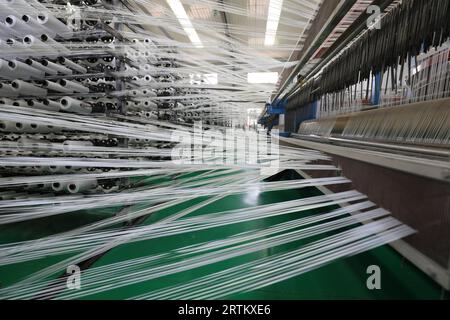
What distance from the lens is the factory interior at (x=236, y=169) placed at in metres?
0.68

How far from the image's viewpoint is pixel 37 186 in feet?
6.09

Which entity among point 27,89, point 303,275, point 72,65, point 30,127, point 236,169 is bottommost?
point 303,275

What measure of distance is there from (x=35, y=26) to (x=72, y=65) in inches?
14.8

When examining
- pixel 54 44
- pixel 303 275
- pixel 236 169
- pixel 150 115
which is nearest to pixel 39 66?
pixel 54 44

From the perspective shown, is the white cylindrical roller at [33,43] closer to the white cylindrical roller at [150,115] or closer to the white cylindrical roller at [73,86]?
the white cylindrical roller at [73,86]

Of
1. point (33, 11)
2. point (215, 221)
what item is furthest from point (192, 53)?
point (215, 221)

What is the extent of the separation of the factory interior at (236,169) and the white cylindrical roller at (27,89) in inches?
0.7

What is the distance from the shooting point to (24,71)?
1613 mm

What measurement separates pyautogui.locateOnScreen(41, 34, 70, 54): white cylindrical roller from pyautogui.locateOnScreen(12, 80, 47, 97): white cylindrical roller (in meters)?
0.33

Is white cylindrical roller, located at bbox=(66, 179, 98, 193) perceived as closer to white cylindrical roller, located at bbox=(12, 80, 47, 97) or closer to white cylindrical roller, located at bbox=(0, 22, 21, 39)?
white cylindrical roller, located at bbox=(12, 80, 47, 97)

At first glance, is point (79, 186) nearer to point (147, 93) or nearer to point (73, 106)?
point (73, 106)

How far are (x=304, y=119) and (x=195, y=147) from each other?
190 centimetres

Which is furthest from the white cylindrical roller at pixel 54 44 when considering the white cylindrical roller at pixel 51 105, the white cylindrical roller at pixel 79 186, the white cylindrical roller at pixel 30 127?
the white cylindrical roller at pixel 79 186

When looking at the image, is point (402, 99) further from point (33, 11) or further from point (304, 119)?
point (33, 11)
